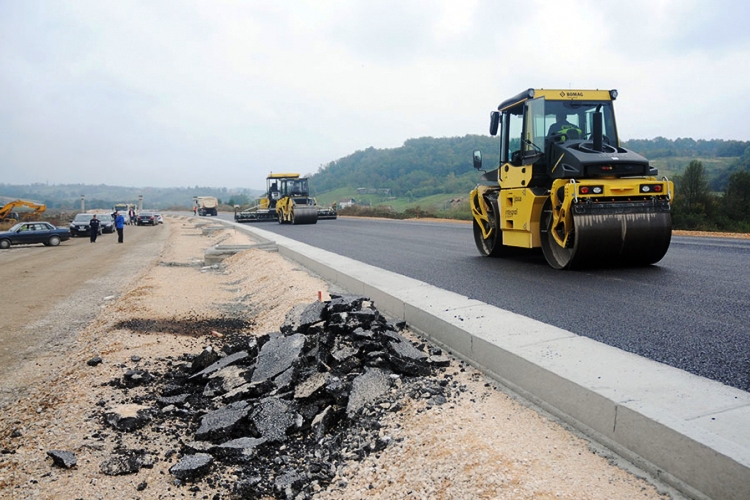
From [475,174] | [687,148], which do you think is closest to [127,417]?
[475,174]

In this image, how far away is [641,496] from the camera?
2688 mm

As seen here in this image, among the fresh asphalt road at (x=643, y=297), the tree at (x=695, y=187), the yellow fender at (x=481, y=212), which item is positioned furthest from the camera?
the tree at (x=695, y=187)

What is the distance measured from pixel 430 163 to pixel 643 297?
10044cm

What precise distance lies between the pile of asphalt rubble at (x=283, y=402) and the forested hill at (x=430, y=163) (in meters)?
55.9

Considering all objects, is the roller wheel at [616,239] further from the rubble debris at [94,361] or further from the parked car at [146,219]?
the parked car at [146,219]

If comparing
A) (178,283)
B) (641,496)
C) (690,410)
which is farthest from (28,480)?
(178,283)

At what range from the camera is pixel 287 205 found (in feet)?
115

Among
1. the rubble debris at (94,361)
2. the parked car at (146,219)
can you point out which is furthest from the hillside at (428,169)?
the rubble debris at (94,361)

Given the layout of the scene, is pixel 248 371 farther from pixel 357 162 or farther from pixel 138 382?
pixel 357 162

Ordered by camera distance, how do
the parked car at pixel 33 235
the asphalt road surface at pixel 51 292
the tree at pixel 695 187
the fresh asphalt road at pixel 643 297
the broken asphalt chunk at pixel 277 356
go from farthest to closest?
the tree at pixel 695 187, the parked car at pixel 33 235, the asphalt road surface at pixel 51 292, the broken asphalt chunk at pixel 277 356, the fresh asphalt road at pixel 643 297

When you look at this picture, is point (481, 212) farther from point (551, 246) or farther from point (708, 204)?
point (708, 204)

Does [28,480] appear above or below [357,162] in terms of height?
below

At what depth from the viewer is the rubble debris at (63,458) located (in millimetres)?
3732

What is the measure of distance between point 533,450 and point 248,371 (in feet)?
9.83
